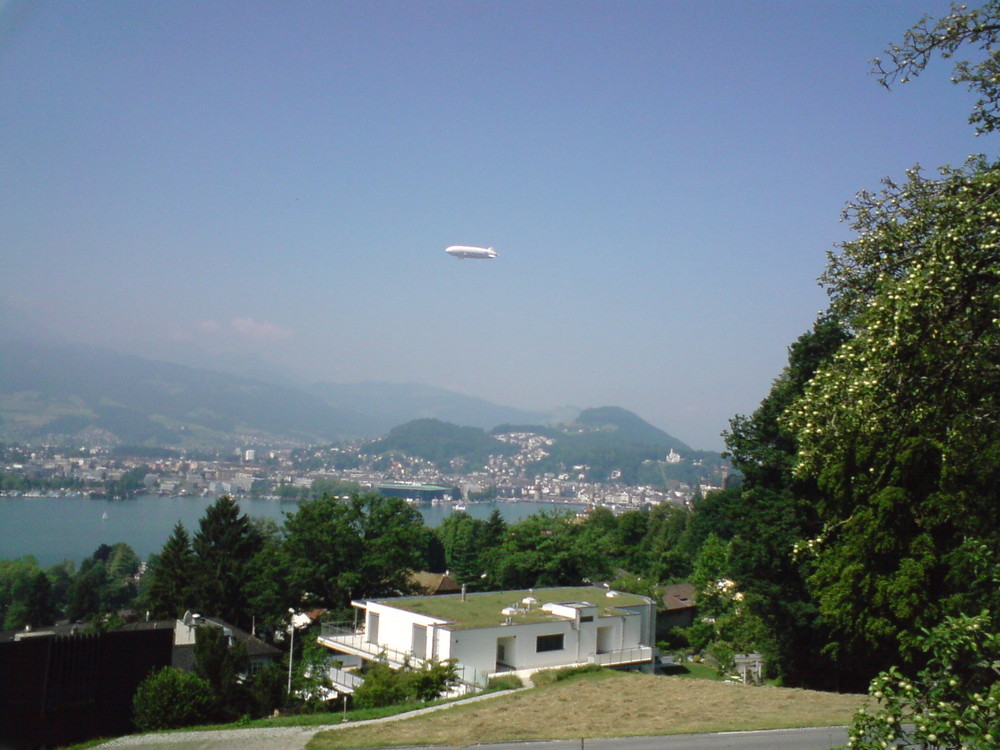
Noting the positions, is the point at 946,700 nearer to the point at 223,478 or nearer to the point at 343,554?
the point at 343,554

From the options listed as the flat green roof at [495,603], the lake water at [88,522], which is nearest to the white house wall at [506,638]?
the flat green roof at [495,603]

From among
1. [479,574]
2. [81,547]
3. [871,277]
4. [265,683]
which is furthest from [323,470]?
[871,277]

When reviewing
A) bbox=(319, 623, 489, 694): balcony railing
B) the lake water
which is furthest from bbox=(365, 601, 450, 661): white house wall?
the lake water

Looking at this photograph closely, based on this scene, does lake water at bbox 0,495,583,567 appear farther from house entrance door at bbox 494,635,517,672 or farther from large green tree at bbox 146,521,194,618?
house entrance door at bbox 494,635,517,672

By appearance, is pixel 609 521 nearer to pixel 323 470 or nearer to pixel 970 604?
pixel 970 604

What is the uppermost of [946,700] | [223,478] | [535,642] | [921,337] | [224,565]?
[921,337]

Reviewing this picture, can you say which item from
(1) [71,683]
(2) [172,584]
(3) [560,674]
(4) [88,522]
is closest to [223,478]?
(4) [88,522]

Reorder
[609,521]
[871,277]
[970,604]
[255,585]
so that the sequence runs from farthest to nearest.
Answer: [609,521]
[255,585]
[970,604]
[871,277]
